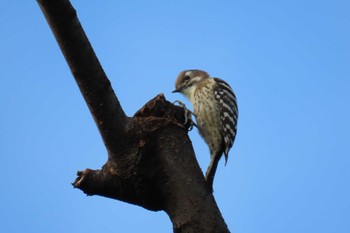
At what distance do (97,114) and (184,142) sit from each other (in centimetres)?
77

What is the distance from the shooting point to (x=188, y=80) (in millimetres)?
7395

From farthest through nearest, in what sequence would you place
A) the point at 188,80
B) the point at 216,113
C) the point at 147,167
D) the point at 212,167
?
1. the point at 188,80
2. the point at 216,113
3. the point at 212,167
4. the point at 147,167

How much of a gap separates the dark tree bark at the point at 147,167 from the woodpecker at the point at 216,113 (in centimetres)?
243

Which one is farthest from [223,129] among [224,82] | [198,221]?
[198,221]

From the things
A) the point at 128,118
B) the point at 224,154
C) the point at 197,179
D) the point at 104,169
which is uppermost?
the point at 224,154

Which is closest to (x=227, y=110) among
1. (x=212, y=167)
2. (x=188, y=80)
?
(x=188, y=80)

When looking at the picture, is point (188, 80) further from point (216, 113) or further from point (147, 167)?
point (147, 167)

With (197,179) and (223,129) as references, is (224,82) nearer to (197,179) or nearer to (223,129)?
(223,129)

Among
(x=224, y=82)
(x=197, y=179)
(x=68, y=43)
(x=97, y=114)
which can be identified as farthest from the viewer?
(x=224, y=82)

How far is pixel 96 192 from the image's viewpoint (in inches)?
142

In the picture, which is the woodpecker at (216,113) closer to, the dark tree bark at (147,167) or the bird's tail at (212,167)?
the bird's tail at (212,167)

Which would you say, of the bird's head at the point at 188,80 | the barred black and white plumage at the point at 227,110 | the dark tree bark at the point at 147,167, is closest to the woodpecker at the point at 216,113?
the barred black and white plumage at the point at 227,110

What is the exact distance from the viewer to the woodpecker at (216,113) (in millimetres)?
6371

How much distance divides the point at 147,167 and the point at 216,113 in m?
3.13
